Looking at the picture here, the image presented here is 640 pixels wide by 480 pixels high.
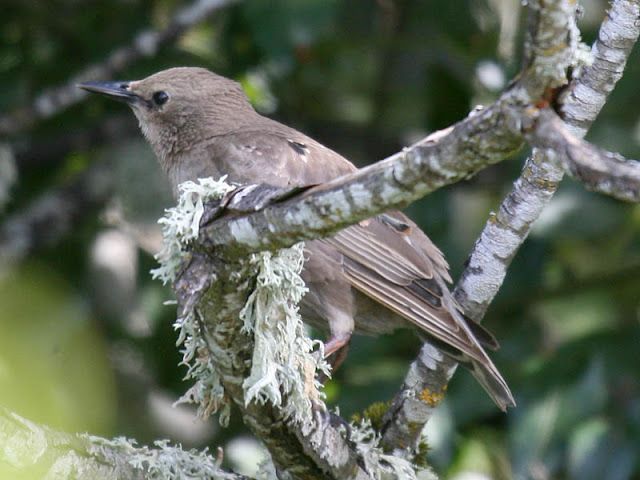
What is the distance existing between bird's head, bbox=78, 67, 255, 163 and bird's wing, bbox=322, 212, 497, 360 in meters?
0.90

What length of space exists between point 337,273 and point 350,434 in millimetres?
767

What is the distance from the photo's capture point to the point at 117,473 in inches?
106

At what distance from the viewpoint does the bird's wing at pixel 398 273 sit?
11.2 ft

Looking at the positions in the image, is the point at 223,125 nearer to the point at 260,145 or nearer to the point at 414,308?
the point at 260,145

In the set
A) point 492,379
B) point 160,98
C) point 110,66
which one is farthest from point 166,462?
point 110,66

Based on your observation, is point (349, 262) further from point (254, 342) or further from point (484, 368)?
point (254, 342)

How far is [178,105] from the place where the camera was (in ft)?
14.1

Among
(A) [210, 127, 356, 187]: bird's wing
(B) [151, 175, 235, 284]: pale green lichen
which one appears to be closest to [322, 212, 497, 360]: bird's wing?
(A) [210, 127, 356, 187]: bird's wing

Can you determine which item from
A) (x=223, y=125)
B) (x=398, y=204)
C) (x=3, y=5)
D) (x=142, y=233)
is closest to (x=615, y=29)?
(x=398, y=204)

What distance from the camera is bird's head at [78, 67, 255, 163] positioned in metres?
4.21

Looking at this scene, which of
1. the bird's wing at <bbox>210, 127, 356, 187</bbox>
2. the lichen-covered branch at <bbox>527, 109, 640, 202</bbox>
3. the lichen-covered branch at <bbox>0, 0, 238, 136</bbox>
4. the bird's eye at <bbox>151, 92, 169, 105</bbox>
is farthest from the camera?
the lichen-covered branch at <bbox>0, 0, 238, 136</bbox>

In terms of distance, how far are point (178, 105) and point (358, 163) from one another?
162 cm

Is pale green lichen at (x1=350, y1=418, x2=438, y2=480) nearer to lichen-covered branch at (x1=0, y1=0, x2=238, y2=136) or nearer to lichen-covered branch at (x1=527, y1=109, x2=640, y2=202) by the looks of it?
lichen-covered branch at (x1=527, y1=109, x2=640, y2=202)

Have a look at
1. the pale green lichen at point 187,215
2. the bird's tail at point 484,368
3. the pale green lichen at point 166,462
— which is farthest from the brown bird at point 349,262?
the pale green lichen at point 187,215
